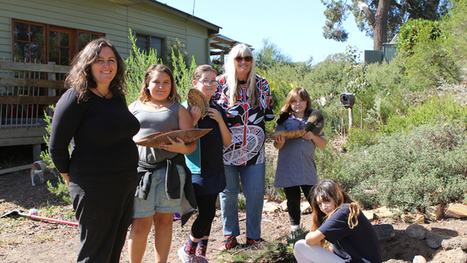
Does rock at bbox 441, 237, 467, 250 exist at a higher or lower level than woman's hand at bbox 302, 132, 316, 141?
lower

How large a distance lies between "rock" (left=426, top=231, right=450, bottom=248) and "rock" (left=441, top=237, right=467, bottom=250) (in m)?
0.15

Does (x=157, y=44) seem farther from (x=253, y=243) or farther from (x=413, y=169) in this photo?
(x=253, y=243)

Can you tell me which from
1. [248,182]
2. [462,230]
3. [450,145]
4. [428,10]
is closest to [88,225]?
[248,182]

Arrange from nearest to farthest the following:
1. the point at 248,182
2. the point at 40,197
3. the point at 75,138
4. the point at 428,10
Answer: the point at 75,138 → the point at 248,182 → the point at 40,197 → the point at 428,10

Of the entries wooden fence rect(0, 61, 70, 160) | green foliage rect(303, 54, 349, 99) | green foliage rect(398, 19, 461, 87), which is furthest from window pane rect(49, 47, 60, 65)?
green foliage rect(398, 19, 461, 87)

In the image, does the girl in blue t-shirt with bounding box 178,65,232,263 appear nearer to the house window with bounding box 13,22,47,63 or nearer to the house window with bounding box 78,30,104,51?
the house window with bounding box 13,22,47,63

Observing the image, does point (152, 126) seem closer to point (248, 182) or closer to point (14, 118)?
point (248, 182)

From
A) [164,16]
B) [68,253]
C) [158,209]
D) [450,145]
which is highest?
[164,16]

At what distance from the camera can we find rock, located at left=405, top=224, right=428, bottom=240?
9.71ft

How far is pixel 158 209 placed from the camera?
2320mm

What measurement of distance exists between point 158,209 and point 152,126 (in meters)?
0.57

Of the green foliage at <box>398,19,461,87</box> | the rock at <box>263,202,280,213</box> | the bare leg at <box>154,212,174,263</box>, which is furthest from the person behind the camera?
the green foliage at <box>398,19,461,87</box>

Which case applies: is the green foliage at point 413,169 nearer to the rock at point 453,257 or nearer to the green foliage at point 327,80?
the rock at point 453,257

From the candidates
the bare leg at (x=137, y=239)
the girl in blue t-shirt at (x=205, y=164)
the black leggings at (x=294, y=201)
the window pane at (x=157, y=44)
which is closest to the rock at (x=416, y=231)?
the black leggings at (x=294, y=201)
